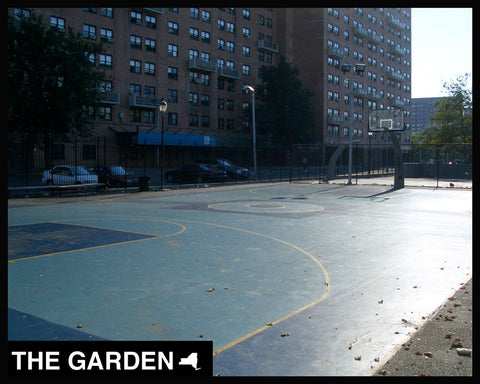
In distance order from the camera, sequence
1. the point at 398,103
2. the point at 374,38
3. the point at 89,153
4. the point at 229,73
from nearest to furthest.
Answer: the point at 89,153
the point at 229,73
the point at 374,38
the point at 398,103

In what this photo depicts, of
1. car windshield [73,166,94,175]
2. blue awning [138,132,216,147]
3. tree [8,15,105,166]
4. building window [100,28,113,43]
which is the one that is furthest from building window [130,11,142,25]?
car windshield [73,166,94,175]

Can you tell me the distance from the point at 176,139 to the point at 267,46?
89.0 feet

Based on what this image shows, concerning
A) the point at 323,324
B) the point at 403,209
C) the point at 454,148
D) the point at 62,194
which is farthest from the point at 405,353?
the point at 454,148

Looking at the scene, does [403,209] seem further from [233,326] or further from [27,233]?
[233,326]

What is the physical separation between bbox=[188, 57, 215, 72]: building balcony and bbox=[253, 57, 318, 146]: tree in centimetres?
1092

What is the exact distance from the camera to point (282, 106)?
73.7 m

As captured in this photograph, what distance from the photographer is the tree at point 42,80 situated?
39312 mm

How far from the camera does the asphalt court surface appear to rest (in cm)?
574

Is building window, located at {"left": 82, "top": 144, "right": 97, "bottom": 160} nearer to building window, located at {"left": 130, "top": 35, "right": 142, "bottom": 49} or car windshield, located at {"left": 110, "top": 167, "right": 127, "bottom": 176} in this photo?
building window, located at {"left": 130, "top": 35, "right": 142, "bottom": 49}

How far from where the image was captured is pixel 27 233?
1380cm

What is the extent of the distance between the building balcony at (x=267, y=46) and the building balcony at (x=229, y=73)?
7.24 m

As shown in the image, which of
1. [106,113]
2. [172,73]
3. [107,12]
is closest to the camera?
[107,12]

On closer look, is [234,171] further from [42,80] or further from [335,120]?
[335,120]

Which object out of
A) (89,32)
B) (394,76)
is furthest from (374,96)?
(89,32)
